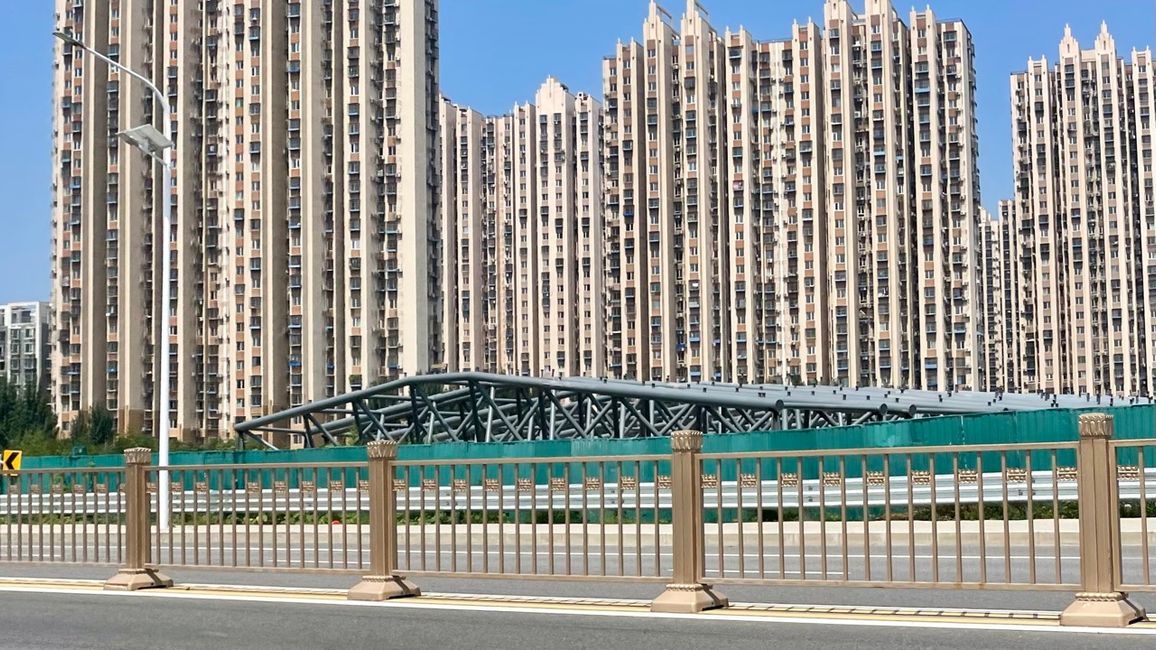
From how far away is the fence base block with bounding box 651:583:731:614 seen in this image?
31.2 ft

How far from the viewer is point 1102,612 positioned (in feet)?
26.9

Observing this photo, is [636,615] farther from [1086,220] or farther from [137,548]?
[1086,220]

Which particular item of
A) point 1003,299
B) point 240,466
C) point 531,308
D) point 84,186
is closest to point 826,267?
point 531,308

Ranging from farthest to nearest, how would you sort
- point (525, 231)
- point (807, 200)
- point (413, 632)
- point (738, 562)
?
point (525, 231) < point (807, 200) < point (738, 562) < point (413, 632)

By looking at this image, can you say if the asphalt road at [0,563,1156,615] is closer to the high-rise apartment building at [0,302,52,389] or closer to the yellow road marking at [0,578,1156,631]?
the yellow road marking at [0,578,1156,631]

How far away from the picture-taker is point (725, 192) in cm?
12400

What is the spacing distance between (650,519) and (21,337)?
544 feet

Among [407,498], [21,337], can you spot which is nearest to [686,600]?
[407,498]

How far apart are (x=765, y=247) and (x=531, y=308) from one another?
113 ft

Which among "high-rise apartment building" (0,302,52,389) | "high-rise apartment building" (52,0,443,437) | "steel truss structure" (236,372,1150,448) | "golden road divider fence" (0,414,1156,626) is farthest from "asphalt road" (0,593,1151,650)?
"high-rise apartment building" (0,302,52,389)

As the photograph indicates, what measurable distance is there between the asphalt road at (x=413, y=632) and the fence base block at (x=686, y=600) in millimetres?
358

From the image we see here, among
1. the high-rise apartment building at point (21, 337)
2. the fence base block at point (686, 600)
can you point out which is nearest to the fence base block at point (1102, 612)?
the fence base block at point (686, 600)

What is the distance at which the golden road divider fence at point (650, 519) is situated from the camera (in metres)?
8.66

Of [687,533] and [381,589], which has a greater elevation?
[687,533]
